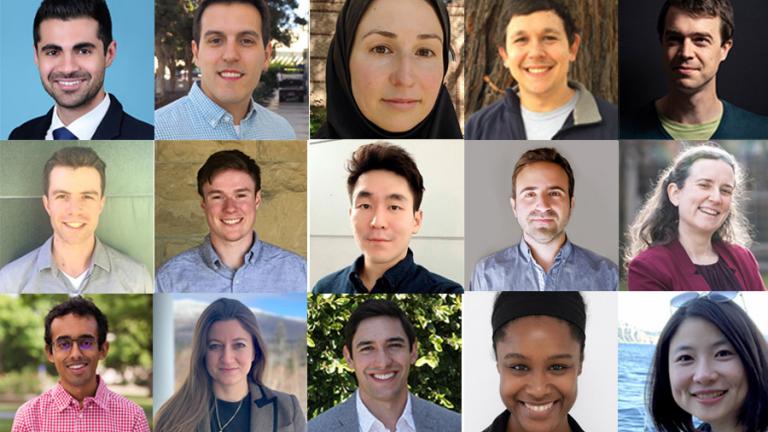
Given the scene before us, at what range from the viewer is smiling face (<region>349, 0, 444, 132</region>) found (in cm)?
584

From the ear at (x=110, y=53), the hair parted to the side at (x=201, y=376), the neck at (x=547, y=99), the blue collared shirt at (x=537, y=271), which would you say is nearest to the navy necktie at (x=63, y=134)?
the ear at (x=110, y=53)

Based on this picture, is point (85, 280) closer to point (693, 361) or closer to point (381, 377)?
point (381, 377)

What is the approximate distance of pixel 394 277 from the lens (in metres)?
5.89

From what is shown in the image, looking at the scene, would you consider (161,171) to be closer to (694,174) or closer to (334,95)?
(334,95)

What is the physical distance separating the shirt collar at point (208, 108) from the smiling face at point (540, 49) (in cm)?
126

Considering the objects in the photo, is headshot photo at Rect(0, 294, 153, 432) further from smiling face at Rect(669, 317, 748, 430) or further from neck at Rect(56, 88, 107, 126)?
smiling face at Rect(669, 317, 748, 430)

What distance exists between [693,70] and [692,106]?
155 mm

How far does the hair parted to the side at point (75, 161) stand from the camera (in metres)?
5.87

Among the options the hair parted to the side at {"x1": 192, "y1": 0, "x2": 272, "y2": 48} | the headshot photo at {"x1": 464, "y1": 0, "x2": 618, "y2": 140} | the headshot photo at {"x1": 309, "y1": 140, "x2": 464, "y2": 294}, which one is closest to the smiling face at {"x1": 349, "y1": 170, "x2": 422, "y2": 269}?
the headshot photo at {"x1": 309, "y1": 140, "x2": 464, "y2": 294}

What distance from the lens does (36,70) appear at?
19.3ft

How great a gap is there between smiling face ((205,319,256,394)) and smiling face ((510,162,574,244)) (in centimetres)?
130

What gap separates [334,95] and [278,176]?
0.43 m

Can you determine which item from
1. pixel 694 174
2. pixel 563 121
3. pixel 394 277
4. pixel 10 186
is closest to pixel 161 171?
pixel 10 186

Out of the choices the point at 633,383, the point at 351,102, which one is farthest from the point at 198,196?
the point at 633,383
